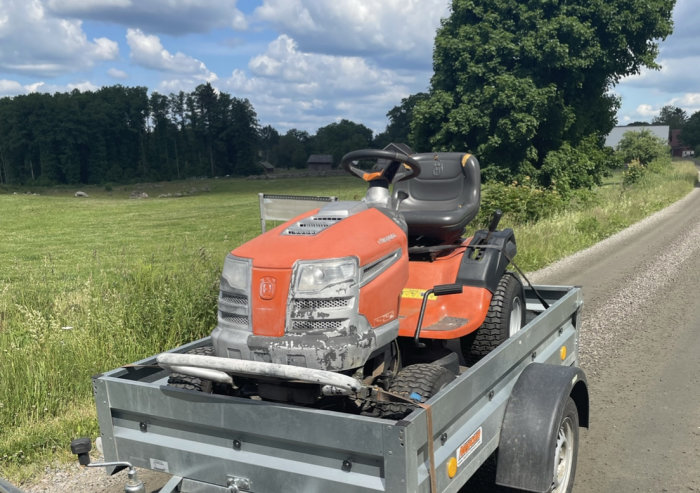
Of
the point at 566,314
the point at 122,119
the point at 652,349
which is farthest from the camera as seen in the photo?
the point at 122,119

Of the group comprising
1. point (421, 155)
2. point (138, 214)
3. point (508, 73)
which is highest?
point (508, 73)

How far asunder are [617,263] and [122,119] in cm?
8809

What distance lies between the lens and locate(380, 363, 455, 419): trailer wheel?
2.73m

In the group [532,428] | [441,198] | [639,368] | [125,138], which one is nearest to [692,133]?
[125,138]

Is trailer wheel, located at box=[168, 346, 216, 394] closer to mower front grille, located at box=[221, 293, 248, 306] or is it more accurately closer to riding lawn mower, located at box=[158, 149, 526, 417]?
riding lawn mower, located at box=[158, 149, 526, 417]

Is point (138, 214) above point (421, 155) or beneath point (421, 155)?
beneath

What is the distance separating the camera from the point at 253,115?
99000mm

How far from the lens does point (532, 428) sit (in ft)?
9.84

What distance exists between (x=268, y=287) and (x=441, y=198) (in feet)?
7.42

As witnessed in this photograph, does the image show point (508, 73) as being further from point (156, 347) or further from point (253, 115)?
point (253, 115)

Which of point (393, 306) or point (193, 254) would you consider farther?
point (193, 254)

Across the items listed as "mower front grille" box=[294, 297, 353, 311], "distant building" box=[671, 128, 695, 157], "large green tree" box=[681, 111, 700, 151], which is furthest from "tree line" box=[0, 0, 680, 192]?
"distant building" box=[671, 128, 695, 157]

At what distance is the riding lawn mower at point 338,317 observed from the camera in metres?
2.69

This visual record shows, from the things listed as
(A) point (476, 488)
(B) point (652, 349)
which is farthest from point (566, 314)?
(B) point (652, 349)
